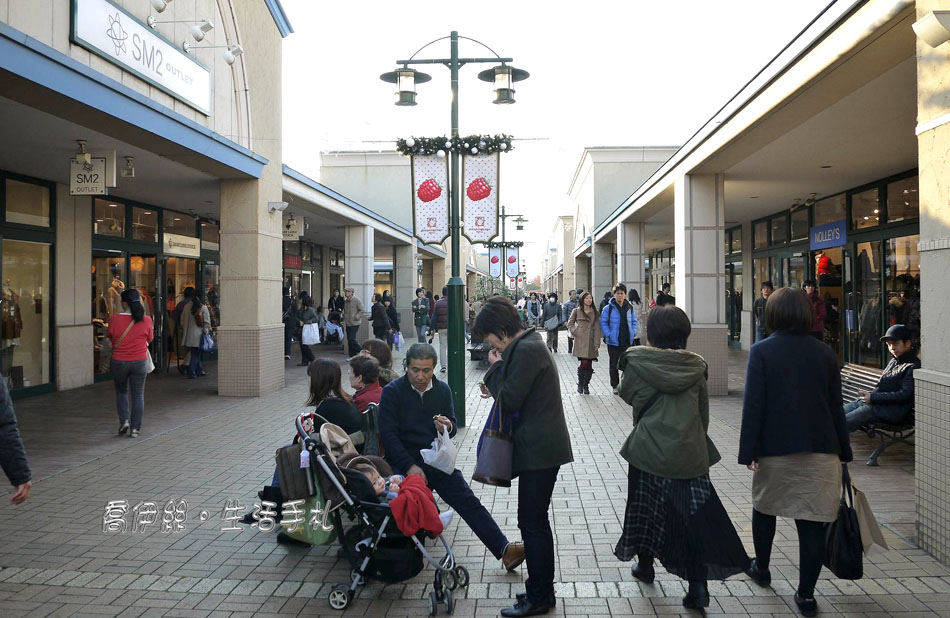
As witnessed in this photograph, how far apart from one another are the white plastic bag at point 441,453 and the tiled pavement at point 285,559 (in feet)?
2.32

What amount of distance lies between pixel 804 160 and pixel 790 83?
4.62 metres

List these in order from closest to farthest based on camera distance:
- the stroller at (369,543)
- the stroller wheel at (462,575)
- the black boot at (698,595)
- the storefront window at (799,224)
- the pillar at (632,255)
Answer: the black boot at (698,595), the stroller at (369,543), the stroller wheel at (462,575), the storefront window at (799,224), the pillar at (632,255)

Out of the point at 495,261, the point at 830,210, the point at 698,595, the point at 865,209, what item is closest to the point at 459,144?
the point at 698,595

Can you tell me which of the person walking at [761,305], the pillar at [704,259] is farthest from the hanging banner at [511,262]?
the pillar at [704,259]

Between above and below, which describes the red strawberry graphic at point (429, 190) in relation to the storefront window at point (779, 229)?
below

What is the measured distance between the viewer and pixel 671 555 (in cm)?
390

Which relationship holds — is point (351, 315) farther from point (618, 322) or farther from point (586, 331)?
point (618, 322)

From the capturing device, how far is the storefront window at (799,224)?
16.9m

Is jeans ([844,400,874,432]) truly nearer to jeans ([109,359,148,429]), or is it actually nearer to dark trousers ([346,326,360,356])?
jeans ([109,359,148,429])

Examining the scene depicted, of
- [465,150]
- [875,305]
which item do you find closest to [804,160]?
[875,305]

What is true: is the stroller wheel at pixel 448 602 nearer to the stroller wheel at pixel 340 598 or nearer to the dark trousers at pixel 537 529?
the dark trousers at pixel 537 529

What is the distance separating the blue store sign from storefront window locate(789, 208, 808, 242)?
70 centimetres

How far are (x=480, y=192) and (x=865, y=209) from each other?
345 inches

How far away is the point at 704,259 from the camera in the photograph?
11820 millimetres
